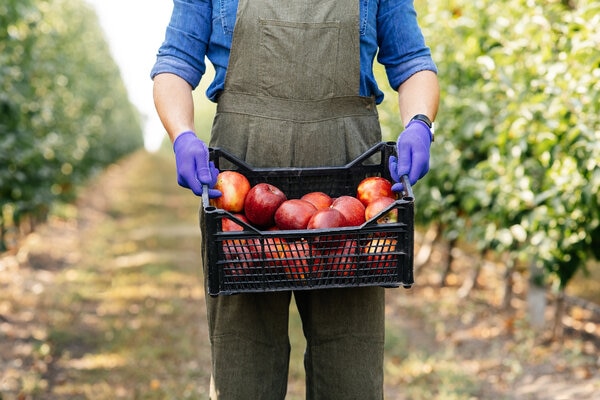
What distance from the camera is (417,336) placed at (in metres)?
5.91

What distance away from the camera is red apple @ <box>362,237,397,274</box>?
1.78m

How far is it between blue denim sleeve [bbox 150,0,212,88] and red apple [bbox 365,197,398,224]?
68cm

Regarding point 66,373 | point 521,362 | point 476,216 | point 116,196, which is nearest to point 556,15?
point 476,216

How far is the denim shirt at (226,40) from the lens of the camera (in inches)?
83.0

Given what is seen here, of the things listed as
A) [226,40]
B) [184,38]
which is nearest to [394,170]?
[226,40]

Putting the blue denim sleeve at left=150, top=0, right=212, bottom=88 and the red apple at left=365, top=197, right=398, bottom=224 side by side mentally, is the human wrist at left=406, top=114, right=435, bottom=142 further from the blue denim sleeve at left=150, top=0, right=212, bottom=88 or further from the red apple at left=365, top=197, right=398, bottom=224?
the blue denim sleeve at left=150, top=0, right=212, bottom=88

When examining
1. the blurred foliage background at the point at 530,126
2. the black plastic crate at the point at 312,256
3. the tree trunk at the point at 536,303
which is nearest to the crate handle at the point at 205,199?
the black plastic crate at the point at 312,256

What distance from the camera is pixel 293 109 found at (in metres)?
2.09

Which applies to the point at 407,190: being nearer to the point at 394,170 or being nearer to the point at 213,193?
the point at 394,170

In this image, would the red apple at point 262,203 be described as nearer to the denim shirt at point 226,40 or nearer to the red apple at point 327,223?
the red apple at point 327,223

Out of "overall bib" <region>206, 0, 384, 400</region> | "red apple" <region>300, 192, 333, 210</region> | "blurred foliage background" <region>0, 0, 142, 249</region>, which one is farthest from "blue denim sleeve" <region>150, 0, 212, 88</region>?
"blurred foliage background" <region>0, 0, 142, 249</region>

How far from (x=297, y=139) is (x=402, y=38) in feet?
1.49

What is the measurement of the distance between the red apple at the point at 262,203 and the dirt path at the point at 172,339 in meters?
2.48

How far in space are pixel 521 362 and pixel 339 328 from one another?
3.25 m
